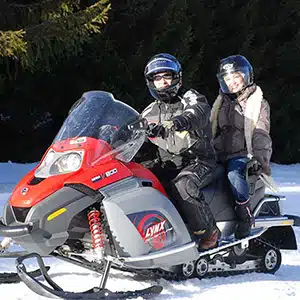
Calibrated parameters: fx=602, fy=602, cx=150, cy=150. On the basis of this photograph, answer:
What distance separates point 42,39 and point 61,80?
2821mm

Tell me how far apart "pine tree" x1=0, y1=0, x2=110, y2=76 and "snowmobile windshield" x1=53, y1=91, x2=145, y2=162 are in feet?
18.0

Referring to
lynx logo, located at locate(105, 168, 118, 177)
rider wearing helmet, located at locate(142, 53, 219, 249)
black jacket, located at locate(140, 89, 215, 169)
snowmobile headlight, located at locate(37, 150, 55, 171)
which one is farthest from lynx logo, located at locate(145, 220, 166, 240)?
snowmobile headlight, located at locate(37, 150, 55, 171)

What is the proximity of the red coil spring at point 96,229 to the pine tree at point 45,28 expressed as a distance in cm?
596

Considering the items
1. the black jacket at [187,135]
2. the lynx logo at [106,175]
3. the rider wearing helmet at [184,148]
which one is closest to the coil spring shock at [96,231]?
the lynx logo at [106,175]

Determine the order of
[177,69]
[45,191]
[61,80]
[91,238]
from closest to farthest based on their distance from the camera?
[45,191] → [91,238] → [177,69] → [61,80]

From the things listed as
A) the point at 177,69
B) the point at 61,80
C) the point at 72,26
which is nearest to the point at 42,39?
the point at 72,26

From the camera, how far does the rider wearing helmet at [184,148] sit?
407 cm

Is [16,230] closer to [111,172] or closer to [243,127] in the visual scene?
[111,172]

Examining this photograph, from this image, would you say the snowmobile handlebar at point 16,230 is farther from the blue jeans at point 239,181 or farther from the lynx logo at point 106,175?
the blue jeans at point 239,181

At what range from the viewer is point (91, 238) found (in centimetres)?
381

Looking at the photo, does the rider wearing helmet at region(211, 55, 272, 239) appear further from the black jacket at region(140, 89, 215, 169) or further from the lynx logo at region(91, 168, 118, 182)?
the lynx logo at region(91, 168, 118, 182)

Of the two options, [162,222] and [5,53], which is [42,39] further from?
[162,222]

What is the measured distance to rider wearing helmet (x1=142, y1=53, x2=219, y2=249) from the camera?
4074mm

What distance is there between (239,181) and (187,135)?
58 centimetres
